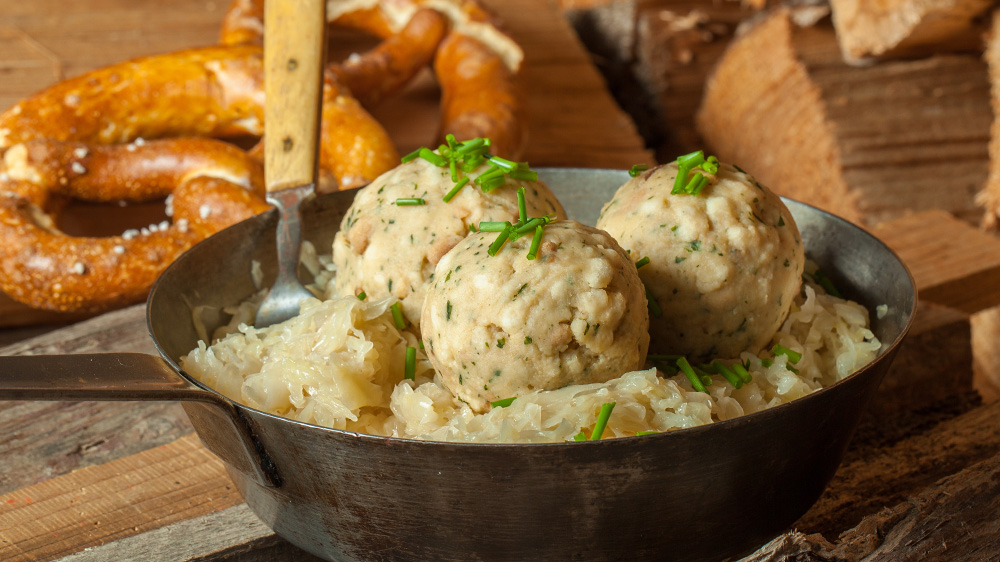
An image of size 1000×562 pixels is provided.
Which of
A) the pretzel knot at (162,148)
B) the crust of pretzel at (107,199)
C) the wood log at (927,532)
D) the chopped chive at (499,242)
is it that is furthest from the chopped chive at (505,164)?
the crust of pretzel at (107,199)

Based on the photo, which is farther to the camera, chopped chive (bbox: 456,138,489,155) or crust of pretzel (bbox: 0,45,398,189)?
crust of pretzel (bbox: 0,45,398,189)

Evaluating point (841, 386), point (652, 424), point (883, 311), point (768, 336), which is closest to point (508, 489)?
point (652, 424)

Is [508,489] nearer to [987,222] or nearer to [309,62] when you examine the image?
[309,62]

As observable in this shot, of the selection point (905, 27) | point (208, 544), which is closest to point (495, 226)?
point (208, 544)

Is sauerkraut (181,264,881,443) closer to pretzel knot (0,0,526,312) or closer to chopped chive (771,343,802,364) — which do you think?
chopped chive (771,343,802,364)

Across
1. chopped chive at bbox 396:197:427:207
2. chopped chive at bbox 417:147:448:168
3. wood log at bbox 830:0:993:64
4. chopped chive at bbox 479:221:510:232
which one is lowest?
wood log at bbox 830:0:993:64

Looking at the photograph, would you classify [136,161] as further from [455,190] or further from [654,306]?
[654,306]

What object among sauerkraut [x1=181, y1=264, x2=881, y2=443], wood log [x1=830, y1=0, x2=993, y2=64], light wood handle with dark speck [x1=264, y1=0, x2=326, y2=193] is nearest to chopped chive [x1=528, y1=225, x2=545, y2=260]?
sauerkraut [x1=181, y1=264, x2=881, y2=443]

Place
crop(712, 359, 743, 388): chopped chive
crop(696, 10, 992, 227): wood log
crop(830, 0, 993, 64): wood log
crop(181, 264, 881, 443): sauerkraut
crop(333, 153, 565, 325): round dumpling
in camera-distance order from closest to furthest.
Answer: crop(181, 264, 881, 443): sauerkraut → crop(712, 359, 743, 388): chopped chive → crop(333, 153, 565, 325): round dumpling → crop(830, 0, 993, 64): wood log → crop(696, 10, 992, 227): wood log
